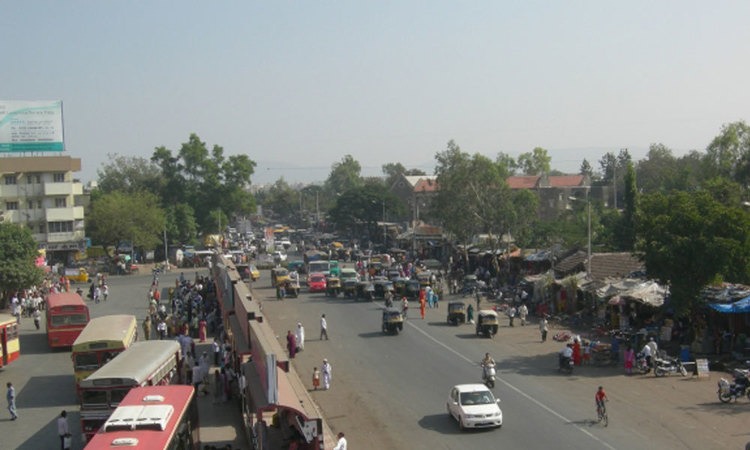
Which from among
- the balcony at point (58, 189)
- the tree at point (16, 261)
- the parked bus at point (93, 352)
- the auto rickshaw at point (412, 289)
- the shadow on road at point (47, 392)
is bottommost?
the shadow on road at point (47, 392)

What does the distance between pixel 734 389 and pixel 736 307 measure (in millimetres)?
5741

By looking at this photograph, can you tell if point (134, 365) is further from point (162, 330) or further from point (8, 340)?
point (162, 330)

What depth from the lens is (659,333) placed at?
30297mm

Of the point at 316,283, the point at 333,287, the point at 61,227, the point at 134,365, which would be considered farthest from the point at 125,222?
the point at 134,365

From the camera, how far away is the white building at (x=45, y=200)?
71.8 meters

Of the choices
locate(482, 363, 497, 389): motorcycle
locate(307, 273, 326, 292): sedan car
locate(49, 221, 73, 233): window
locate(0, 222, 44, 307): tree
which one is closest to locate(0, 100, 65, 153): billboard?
locate(49, 221, 73, 233): window

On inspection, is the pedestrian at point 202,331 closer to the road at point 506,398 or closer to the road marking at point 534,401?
the road at point 506,398

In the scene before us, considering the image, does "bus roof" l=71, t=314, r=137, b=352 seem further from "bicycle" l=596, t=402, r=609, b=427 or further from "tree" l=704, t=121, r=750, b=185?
"tree" l=704, t=121, r=750, b=185

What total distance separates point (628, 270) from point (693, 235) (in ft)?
50.0

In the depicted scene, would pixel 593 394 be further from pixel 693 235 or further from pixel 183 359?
pixel 183 359

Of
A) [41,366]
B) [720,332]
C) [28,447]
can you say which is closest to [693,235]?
[720,332]

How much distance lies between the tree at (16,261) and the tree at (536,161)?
99.7 m

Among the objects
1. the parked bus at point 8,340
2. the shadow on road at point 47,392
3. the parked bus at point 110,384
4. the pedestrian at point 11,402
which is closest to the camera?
the parked bus at point 110,384

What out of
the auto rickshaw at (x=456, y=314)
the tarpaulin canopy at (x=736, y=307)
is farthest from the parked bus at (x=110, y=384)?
the auto rickshaw at (x=456, y=314)
